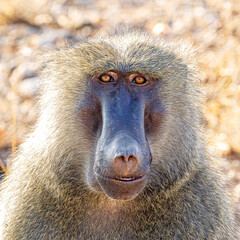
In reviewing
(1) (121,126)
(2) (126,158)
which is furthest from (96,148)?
(2) (126,158)

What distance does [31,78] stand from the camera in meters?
5.30

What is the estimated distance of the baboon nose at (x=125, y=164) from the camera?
5.93 feet

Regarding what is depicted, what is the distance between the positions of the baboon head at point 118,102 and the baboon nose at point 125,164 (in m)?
0.26

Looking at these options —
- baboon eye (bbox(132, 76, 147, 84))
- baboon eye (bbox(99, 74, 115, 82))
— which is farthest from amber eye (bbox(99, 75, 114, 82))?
baboon eye (bbox(132, 76, 147, 84))

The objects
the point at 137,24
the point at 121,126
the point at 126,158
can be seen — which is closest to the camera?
the point at 126,158

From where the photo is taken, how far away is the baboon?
2156 mm

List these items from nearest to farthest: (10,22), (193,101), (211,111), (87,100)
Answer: (87,100)
(193,101)
(211,111)
(10,22)

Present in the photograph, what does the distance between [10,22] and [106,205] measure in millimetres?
4263

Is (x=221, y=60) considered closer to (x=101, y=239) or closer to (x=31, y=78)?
(x=31, y=78)

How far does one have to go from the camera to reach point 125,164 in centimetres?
181

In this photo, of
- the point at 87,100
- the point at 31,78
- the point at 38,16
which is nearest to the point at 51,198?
the point at 87,100

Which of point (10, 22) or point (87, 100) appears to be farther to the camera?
point (10, 22)

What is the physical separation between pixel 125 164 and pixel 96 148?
0.94 feet

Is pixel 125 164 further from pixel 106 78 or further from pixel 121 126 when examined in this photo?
pixel 106 78
